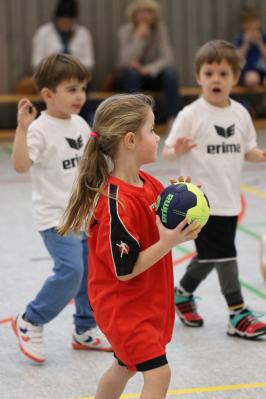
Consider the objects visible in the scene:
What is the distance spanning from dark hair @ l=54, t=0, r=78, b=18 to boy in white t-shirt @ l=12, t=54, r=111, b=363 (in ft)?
Answer: 20.5

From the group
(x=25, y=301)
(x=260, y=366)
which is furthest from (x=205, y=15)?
(x=260, y=366)

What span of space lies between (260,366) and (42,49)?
7052mm

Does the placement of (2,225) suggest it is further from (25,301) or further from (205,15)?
(205,15)

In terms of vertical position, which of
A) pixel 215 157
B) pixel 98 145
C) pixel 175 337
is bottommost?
pixel 175 337

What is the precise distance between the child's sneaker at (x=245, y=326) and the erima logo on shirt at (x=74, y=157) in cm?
107

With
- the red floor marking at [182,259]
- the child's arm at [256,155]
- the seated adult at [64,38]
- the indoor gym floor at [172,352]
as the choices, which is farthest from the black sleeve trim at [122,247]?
the seated adult at [64,38]

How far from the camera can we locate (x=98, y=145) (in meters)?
2.75

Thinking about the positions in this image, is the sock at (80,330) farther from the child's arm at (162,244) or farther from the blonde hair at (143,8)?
the blonde hair at (143,8)

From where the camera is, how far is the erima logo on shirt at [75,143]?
3.82m

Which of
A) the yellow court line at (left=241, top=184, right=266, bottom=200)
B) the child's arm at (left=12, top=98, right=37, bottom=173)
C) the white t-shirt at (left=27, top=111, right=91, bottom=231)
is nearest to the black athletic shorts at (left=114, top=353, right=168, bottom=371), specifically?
the white t-shirt at (left=27, top=111, right=91, bottom=231)

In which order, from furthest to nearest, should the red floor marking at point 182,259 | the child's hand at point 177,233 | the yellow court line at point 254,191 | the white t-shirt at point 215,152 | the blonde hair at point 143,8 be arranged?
the blonde hair at point 143,8 < the yellow court line at point 254,191 < the red floor marking at point 182,259 < the white t-shirt at point 215,152 < the child's hand at point 177,233

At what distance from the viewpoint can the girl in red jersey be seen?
2.61 metres

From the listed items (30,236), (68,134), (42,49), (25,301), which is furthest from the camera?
(42,49)

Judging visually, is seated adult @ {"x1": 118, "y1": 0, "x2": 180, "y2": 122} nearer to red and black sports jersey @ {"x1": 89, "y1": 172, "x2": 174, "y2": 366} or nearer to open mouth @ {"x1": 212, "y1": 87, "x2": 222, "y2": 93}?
open mouth @ {"x1": 212, "y1": 87, "x2": 222, "y2": 93}
